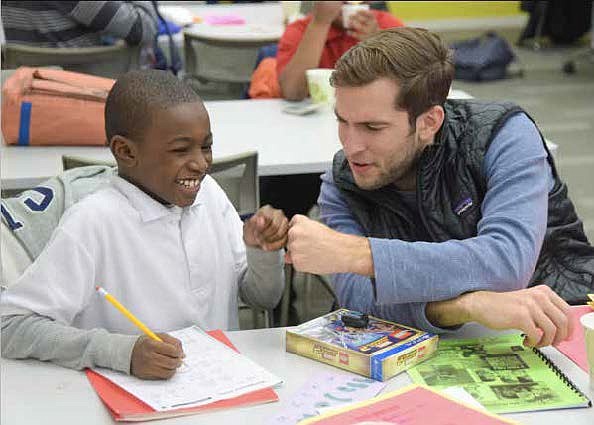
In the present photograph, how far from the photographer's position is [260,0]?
23.0 ft

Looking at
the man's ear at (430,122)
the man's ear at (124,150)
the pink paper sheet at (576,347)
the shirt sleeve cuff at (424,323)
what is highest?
the man's ear at (430,122)

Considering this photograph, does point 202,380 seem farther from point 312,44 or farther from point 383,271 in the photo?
point 312,44

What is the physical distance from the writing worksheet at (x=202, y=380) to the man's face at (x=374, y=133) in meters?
0.48

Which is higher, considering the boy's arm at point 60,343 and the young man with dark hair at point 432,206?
the young man with dark hair at point 432,206

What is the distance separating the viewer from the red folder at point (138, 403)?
140 cm

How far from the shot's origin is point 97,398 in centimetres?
147

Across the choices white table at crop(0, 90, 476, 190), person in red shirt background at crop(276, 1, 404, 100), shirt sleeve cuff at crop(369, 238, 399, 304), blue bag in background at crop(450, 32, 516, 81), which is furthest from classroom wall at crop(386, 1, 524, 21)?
shirt sleeve cuff at crop(369, 238, 399, 304)

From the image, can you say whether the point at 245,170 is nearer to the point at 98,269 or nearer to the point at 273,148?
the point at 273,148

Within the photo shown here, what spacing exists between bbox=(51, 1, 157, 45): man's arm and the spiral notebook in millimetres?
2824

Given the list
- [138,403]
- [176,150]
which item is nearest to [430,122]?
[176,150]

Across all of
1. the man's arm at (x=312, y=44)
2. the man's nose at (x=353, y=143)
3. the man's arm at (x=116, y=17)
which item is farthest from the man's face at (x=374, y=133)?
the man's arm at (x=116, y=17)

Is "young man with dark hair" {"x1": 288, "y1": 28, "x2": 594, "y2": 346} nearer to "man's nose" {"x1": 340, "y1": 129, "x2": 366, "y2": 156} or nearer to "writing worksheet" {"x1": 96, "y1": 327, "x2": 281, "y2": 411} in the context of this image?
"man's nose" {"x1": 340, "y1": 129, "x2": 366, "y2": 156}

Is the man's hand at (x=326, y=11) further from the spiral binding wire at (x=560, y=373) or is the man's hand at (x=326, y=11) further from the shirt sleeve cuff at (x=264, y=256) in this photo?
the spiral binding wire at (x=560, y=373)

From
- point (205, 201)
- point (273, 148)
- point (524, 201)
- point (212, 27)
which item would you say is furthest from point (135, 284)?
point (212, 27)
